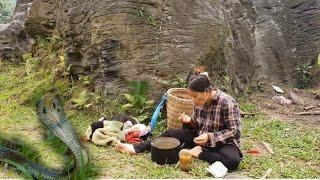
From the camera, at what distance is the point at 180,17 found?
27.6 ft

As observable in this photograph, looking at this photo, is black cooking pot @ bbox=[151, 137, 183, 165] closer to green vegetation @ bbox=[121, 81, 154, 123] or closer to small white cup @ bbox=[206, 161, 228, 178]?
small white cup @ bbox=[206, 161, 228, 178]

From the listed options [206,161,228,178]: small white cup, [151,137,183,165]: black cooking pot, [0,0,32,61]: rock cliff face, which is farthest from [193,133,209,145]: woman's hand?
[0,0,32,61]: rock cliff face

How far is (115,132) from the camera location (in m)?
6.68

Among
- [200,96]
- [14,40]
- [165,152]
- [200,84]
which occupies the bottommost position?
[165,152]

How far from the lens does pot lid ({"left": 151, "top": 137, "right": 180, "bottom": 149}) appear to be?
5.83m

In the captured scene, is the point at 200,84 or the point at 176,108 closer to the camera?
the point at 200,84

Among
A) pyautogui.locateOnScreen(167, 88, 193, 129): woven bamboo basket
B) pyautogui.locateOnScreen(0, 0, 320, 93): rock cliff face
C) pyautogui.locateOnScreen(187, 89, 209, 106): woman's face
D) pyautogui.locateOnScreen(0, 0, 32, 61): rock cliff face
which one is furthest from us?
pyautogui.locateOnScreen(0, 0, 32, 61): rock cliff face

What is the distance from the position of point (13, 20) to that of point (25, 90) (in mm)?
4713

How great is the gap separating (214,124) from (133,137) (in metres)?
1.34

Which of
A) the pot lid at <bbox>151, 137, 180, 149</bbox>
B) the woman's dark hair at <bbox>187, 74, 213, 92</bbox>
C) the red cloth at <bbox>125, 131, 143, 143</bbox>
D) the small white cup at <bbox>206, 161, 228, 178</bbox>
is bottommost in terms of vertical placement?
the small white cup at <bbox>206, 161, 228, 178</bbox>

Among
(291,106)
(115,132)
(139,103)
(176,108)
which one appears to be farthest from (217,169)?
(291,106)

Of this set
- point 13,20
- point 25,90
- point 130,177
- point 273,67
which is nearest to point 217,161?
point 130,177

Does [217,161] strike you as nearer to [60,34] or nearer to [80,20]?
[80,20]

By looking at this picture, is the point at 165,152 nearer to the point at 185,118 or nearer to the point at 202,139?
the point at 202,139
